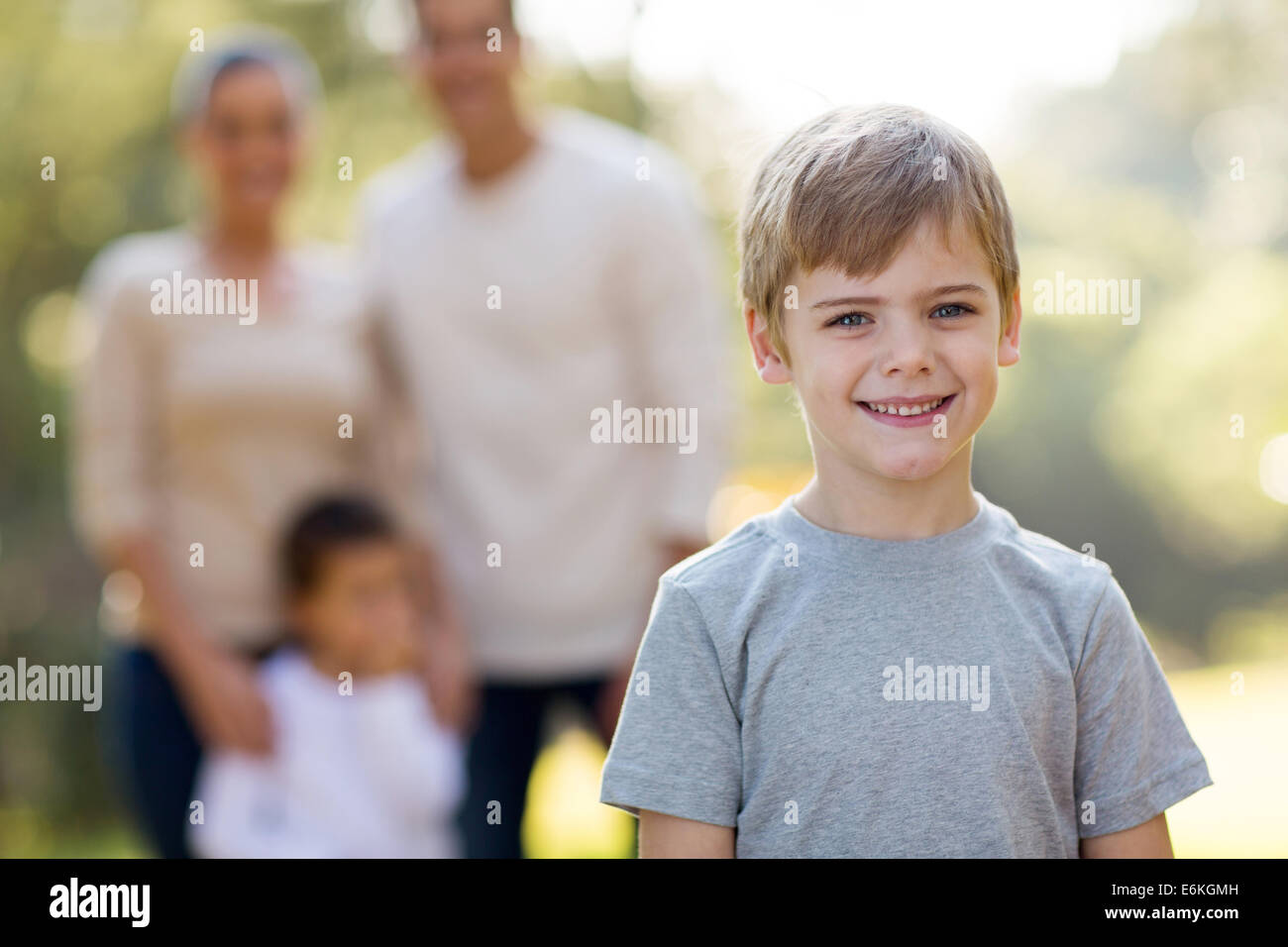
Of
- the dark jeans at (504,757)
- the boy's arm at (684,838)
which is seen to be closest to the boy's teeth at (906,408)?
the boy's arm at (684,838)

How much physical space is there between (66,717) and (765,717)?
6564 mm

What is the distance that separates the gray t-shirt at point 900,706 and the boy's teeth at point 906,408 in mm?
126

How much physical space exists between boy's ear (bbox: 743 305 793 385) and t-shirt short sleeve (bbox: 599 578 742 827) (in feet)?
0.82

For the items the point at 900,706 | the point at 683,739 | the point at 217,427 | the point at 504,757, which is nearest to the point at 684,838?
the point at 683,739

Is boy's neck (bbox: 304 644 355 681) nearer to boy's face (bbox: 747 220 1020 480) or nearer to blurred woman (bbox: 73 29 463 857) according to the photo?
blurred woman (bbox: 73 29 463 857)

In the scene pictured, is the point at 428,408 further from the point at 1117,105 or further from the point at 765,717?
the point at 1117,105

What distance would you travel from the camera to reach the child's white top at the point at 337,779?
8.93 feet

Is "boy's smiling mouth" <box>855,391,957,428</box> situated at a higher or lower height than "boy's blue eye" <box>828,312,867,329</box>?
lower

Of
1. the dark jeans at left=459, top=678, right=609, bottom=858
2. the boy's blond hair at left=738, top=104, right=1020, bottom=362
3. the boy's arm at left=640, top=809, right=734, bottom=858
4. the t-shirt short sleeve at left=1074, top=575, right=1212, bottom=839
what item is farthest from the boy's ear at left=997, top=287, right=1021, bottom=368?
the dark jeans at left=459, top=678, right=609, bottom=858

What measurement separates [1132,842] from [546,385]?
63.2 inches

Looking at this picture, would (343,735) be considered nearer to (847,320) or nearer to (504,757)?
(504,757)

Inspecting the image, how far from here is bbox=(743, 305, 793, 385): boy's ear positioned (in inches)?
50.6

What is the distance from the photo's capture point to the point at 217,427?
9.01ft
